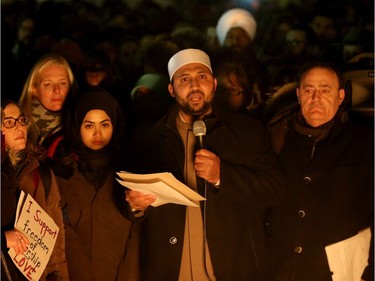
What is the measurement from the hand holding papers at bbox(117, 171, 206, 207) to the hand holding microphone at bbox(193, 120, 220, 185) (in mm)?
142

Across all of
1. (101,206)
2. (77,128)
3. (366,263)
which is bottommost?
(366,263)

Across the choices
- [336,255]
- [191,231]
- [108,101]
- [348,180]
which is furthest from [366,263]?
[108,101]

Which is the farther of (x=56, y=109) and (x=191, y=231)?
(x=56, y=109)

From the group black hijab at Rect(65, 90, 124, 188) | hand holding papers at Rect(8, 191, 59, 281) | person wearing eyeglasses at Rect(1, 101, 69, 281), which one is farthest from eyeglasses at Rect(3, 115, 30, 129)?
hand holding papers at Rect(8, 191, 59, 281)

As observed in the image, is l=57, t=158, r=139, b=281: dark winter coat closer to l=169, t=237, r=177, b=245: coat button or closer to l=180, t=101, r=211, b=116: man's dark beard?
l=169, t=237, r=177, b=245: coat button

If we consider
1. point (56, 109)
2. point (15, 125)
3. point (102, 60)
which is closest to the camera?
point (15, 125)

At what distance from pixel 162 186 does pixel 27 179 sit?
40.2 inches

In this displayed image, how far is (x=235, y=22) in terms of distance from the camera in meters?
6.18

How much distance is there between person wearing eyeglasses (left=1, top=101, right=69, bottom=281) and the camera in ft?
15.8

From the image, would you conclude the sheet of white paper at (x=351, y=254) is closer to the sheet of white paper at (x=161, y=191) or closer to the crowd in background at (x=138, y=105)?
the crowd in background at (x=138, y=105)

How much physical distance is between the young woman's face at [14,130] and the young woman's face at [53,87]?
0.42 meters

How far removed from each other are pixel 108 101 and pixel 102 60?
949 millimetres

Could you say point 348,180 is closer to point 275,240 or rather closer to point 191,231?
point 275,240

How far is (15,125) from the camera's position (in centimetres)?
486
